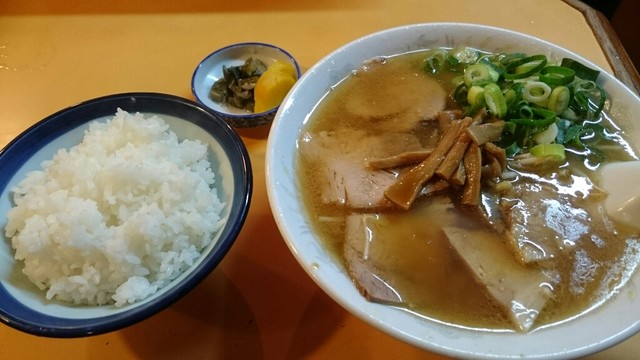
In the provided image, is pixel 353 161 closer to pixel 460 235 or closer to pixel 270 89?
pixel 460 235

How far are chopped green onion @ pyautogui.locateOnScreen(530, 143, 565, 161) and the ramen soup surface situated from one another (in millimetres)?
52

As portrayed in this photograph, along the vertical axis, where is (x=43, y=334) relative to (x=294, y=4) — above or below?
above

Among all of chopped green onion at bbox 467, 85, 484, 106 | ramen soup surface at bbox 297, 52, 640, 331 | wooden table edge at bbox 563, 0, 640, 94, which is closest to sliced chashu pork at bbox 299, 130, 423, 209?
ramen soup surface at bbox 297, 52, 640, 331

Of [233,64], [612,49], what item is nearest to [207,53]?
[233,64]

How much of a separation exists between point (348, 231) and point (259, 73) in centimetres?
104

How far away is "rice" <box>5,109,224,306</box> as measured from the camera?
3.93ft

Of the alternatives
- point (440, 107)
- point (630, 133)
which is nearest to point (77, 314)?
point (440, 107)

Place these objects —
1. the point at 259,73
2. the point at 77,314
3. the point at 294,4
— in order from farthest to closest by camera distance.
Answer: the point at 294,4
the point at 259,73
the point at 77,314

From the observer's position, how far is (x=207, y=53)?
7.48ft

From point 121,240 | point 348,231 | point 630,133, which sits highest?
point 121,240

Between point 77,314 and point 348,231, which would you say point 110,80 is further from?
point 348,231

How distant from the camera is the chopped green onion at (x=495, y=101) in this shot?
5.01 feet

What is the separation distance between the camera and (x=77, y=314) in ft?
3.71

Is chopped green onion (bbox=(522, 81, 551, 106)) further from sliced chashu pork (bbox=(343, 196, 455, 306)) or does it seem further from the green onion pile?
sliced chashu pork (bbox=(343, 196, 455, 306))
